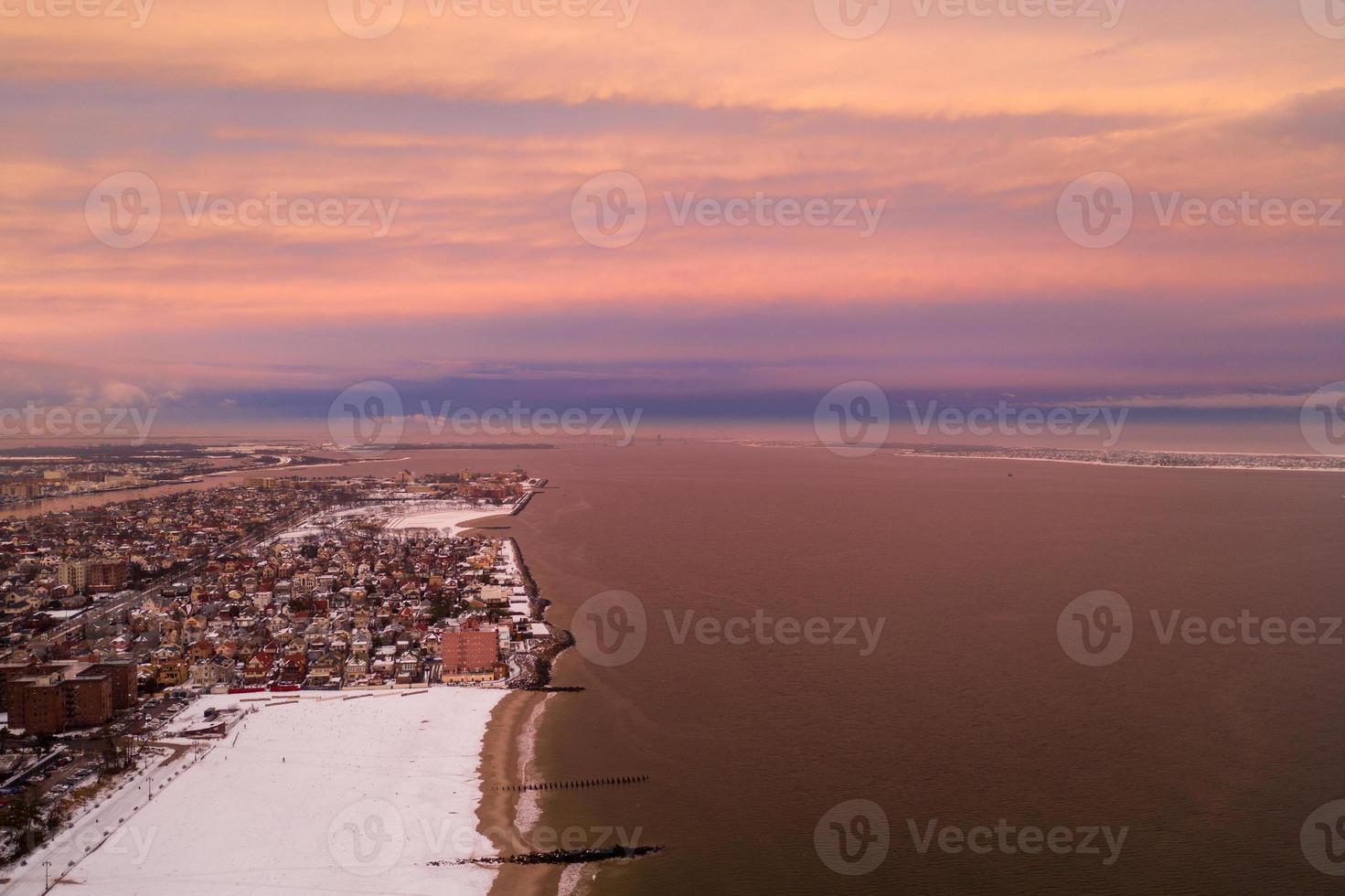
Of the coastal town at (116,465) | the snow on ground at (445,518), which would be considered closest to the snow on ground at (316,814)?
the snow on ground at (445,518)

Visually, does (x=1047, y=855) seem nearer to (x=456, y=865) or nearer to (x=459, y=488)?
(x=456, y=865)

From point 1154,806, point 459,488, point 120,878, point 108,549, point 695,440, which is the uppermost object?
point 695,440

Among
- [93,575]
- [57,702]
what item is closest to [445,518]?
[93,575]

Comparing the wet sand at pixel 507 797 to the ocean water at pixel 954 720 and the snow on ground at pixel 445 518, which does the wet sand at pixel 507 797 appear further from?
the snow on ground at pixel 445 518

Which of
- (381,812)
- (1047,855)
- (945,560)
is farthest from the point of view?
(945,560)

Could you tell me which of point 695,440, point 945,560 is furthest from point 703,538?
point 695,440

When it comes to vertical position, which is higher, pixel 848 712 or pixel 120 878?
pixel 848 712
